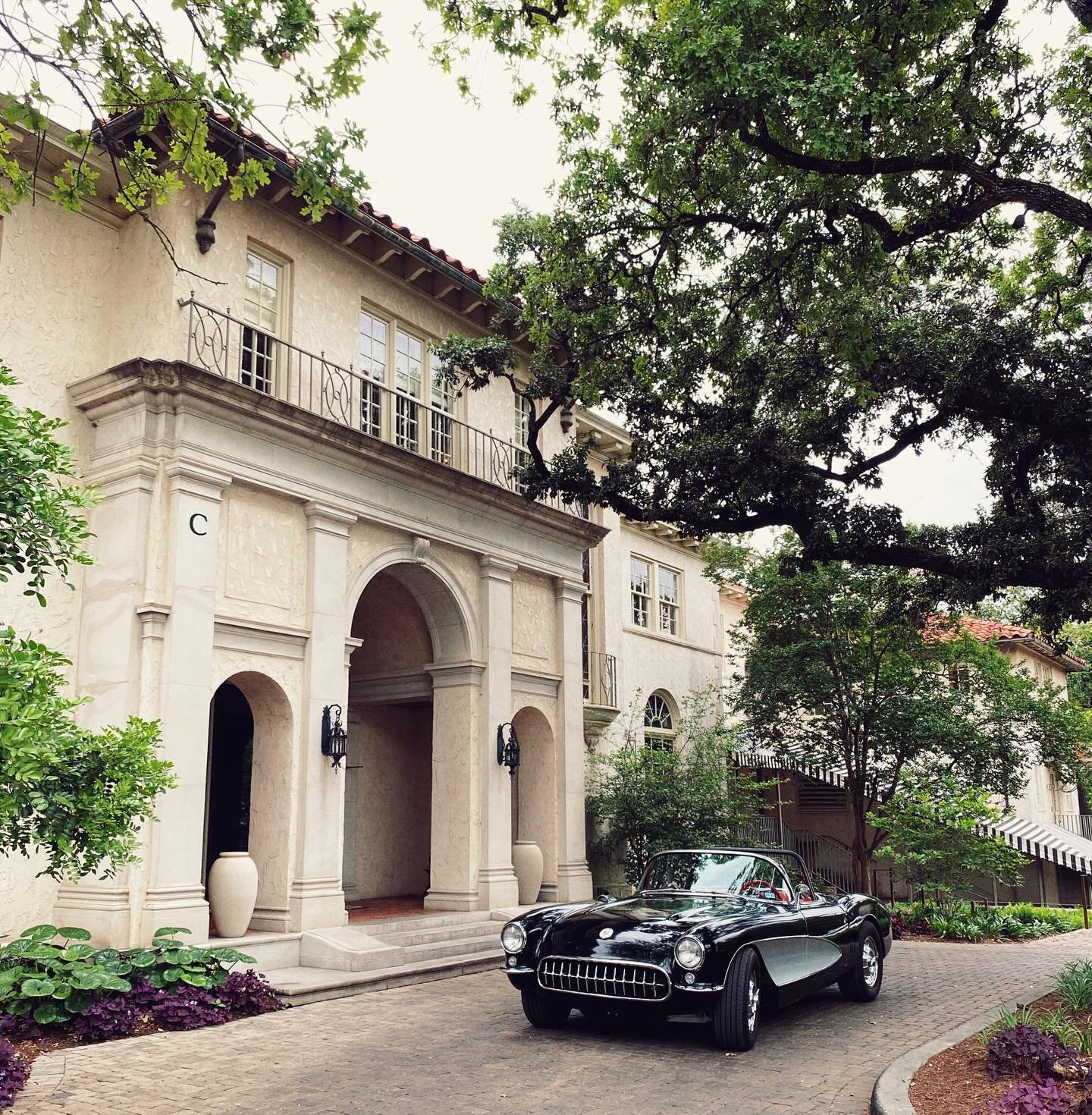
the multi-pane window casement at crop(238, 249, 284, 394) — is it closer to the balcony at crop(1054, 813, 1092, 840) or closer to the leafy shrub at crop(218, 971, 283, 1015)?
the leafy shrub at crop(218, 971, 283, 1015)

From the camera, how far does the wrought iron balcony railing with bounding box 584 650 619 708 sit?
2125 centimetres

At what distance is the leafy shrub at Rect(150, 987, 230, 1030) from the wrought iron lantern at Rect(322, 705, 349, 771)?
375cm

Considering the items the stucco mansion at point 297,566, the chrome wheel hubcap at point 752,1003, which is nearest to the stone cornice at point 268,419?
the stucco mansion at point 297,566

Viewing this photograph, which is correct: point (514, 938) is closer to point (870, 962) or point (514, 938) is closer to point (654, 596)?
point (870, 962)

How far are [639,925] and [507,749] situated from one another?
25.8 ft

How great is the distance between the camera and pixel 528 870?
54.2 ft

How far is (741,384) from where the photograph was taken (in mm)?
12562

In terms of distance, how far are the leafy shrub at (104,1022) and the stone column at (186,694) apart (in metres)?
1.84

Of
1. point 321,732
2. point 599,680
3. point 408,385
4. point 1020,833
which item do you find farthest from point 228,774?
point 1020,833

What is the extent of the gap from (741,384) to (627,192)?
2.72 m

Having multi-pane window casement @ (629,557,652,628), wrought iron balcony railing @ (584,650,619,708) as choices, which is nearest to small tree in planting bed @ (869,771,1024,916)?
wrought iron balcony railing @ (584,650,619,708)

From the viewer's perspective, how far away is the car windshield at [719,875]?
9.45 metres

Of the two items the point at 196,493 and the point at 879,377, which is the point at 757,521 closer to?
the point at 879,377

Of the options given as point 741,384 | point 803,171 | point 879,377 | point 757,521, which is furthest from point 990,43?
point 757,521
